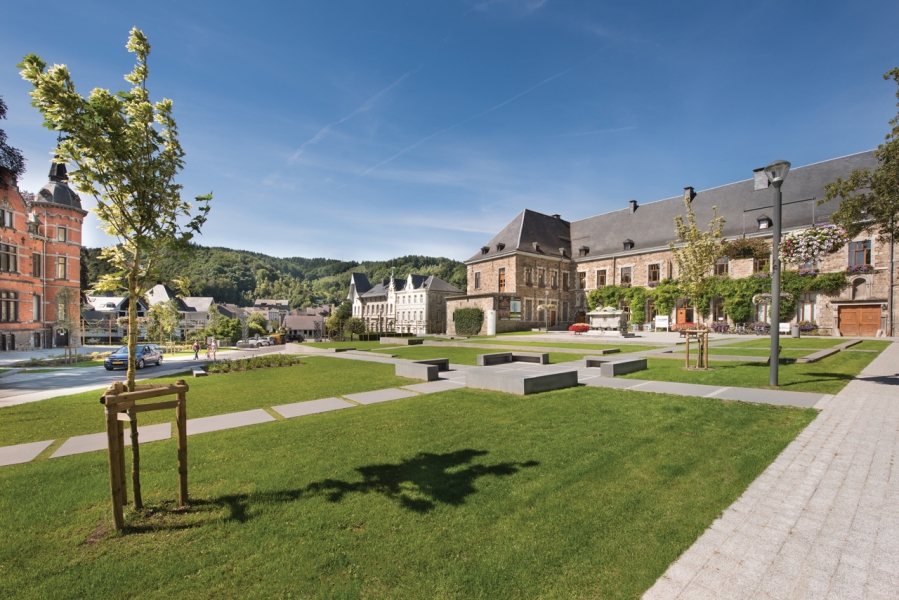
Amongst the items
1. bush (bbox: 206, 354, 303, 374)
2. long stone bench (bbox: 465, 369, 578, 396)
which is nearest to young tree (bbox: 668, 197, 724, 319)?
long stone bench (bbox: 465, 369, 578, 396)

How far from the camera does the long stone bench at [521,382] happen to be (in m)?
9.40

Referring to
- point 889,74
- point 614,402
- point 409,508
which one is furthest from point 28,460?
point 889,74

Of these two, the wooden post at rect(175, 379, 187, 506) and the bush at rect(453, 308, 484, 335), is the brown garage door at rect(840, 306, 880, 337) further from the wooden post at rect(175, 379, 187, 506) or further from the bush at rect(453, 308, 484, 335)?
the wooden post at rect(175, 379, 187, 506)

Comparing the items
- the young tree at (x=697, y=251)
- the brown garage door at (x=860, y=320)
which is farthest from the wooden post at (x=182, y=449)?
the brown garage door at (x=860, y=320)

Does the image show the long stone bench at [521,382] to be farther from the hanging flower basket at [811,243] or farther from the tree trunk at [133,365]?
the hanging flower basket at [811,243]

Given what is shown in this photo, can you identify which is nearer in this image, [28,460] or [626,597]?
[626,597]

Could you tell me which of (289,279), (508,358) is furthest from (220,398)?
(289,279)

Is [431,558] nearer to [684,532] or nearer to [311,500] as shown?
[311,500]

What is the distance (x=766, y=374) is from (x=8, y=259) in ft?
172

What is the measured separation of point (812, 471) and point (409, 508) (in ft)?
15.9

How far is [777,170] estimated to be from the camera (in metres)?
9.85

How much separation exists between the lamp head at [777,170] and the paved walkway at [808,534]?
21.6 ft

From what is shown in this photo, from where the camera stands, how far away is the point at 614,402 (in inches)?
329

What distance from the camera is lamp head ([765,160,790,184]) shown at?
31.9 ft
